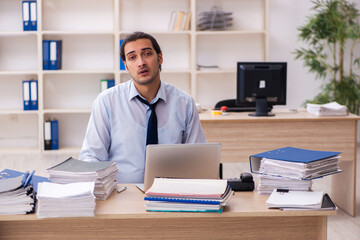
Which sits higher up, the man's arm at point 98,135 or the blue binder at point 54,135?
the man's arm at point 98,135

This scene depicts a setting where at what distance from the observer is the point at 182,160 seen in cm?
203

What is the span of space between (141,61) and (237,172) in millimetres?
3128

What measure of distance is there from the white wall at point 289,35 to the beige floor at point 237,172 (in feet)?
4.64

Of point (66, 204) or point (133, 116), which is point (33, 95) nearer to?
point (133, 116)

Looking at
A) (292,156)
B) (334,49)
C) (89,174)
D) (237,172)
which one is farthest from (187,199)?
(334,49)

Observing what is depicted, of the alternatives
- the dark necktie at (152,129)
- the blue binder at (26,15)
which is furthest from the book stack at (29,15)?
the dark necktie at (152,129)

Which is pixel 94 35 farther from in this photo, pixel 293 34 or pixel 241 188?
pixel 241 188

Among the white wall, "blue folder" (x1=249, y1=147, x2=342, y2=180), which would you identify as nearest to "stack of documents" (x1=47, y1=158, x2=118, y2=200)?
"blue folder" (x1=249, y1=147, x2=342, y2=180)

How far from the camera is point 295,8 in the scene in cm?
648

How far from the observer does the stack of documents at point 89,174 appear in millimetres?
1949

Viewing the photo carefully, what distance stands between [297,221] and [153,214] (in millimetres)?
586

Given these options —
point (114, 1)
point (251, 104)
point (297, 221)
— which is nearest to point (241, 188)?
point (297, 221)

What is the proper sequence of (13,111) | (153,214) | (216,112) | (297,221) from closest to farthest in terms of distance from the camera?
1. (153,214)
2. (297,221)
3. (216,112)
4. (13,111)

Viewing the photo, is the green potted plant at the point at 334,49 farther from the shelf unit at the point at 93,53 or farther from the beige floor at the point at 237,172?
the beige floor at the point at 237,172
